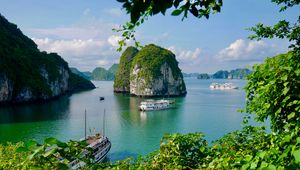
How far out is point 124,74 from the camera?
121000 mm

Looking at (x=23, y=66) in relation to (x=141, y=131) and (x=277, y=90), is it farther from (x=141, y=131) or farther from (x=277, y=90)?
(x=277, y=90)

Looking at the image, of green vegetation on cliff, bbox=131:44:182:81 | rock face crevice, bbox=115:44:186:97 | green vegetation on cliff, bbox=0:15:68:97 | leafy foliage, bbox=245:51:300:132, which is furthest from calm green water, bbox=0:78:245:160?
green vegetation on cliff, bbox=131:44:182:81

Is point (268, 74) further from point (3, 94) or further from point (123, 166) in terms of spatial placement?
point (3, 94)

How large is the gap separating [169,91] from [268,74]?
313 ft

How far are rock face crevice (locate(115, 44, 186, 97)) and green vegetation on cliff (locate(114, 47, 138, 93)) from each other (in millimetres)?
4387

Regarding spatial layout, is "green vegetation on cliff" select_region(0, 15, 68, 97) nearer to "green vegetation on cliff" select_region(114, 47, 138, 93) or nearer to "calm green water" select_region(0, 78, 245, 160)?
"green vegetation on cliff" select_region(114, 47, 138, 93)

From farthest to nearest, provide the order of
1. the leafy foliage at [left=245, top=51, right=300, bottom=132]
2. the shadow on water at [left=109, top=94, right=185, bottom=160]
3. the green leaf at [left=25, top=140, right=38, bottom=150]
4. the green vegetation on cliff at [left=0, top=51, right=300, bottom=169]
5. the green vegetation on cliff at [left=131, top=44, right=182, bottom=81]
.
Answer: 1. the green vegetation on cliff at [left=131, top=44, right=182, bottom=81]
2. the shadow on water at [left=109, top=94, right=185, bottom=160]
3. the leafy foliage at [left=245, top=51, right=300, bottom=132]
4. the green vegetation on cliff at [left=0, top=51, right=300, bottom=169]
5. the green leaf at [left=25, top=140, right=38, bottom=150]

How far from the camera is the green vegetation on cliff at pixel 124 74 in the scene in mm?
114562

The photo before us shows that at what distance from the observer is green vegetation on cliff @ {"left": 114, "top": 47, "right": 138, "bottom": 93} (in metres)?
115

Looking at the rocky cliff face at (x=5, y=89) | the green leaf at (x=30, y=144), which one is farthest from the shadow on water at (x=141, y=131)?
the rocky cliff face at (x=5, y=89)

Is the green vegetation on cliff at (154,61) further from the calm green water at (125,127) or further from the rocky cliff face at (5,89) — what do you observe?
the calm green water at (125,127)

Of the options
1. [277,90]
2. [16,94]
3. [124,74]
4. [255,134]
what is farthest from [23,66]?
[277,90]

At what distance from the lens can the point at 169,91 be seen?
99562mm

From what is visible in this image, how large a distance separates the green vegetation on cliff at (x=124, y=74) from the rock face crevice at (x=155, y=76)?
14.4 ft
